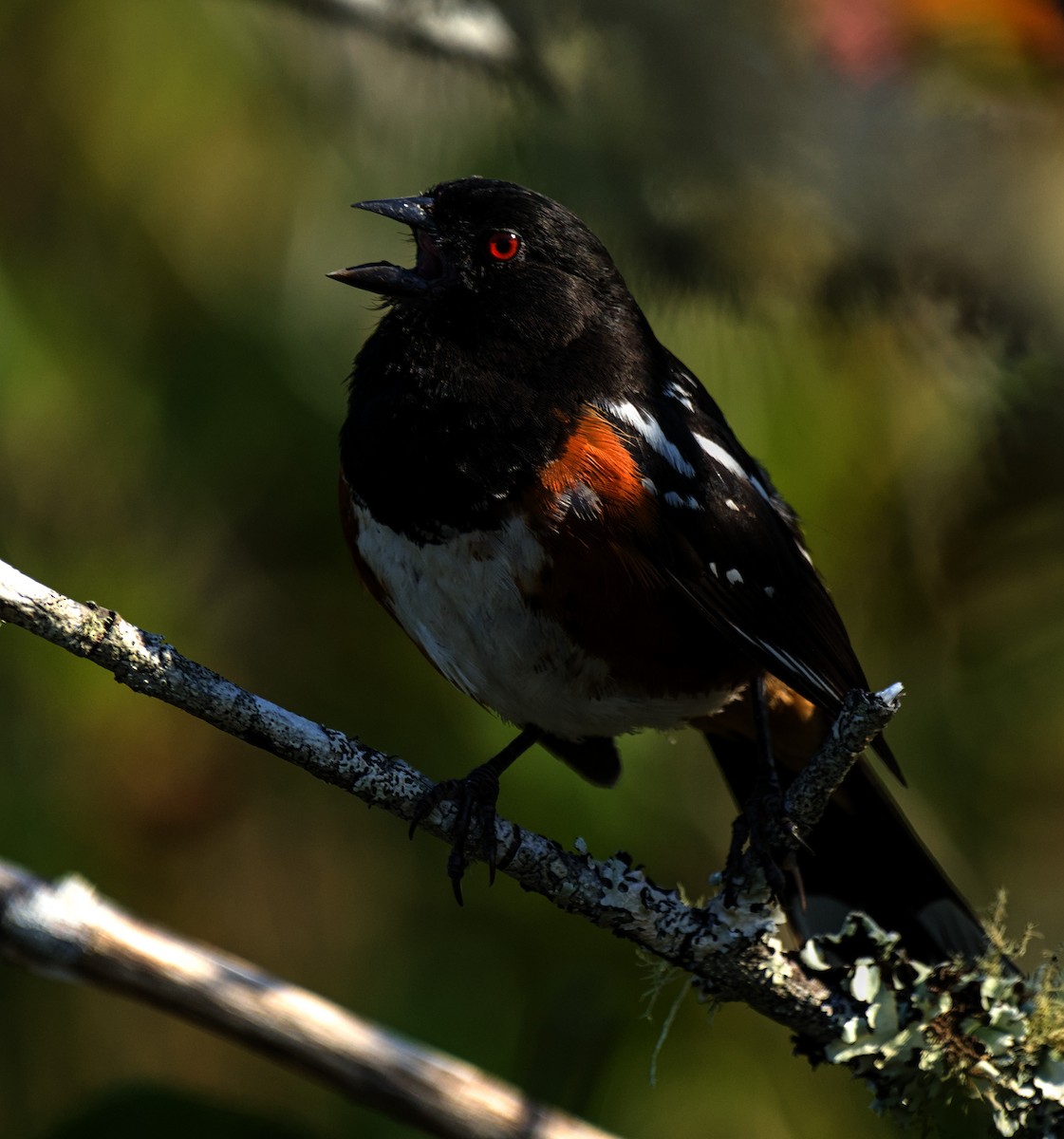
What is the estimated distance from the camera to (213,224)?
3.15 meters

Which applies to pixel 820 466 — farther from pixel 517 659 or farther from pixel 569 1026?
pixel 569 1026

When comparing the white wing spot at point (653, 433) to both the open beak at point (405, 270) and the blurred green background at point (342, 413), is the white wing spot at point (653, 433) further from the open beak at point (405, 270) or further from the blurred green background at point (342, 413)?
the blurred green background at point (342, 413)

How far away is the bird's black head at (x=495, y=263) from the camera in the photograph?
7.54ft

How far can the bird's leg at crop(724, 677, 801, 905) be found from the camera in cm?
193

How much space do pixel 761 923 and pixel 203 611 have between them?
157 cm

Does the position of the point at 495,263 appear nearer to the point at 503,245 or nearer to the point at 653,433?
the point at 503,245

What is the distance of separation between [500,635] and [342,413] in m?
0.90

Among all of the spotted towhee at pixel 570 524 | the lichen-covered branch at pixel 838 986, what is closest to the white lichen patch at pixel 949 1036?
the lichen-covered branch at pixel 838 986

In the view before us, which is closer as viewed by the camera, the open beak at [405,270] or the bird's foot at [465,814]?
the bird's foot at [465,814]

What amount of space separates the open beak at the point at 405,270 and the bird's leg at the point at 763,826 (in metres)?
Result: 0.88

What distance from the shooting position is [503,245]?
2344 millimetres

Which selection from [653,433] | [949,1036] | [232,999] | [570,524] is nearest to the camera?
[232,999]

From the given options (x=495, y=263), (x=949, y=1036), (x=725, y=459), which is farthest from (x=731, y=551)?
(x=949, y=1036)

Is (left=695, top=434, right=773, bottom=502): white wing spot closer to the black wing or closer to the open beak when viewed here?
the black wing
